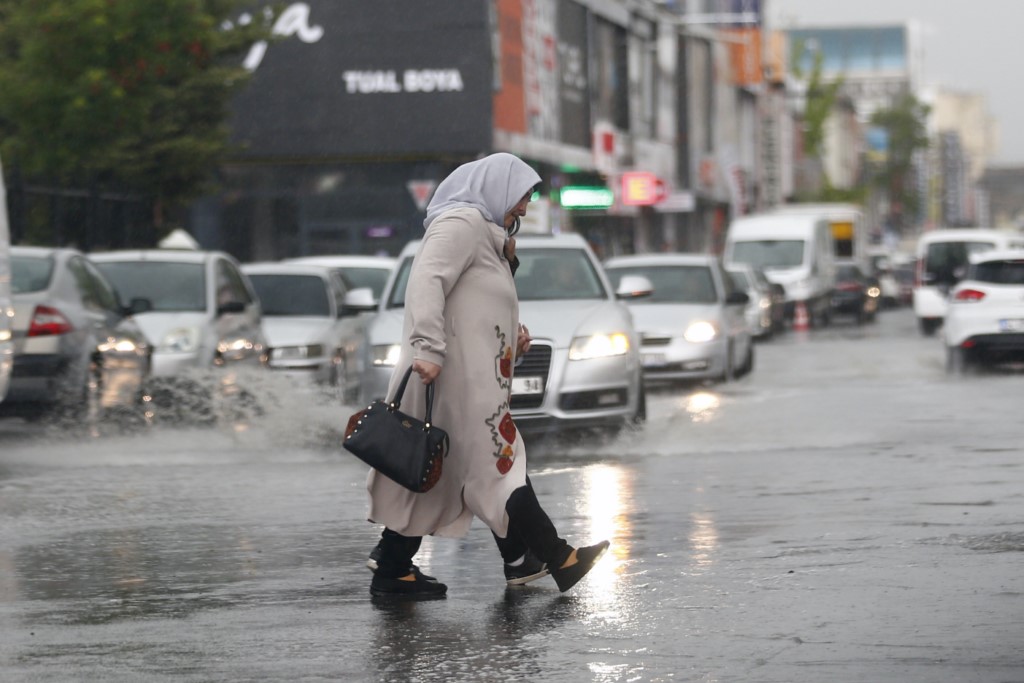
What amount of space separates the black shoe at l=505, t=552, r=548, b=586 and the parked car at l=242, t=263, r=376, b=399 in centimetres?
1014

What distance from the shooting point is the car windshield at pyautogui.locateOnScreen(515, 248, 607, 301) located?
15.4 m

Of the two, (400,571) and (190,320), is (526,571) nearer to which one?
(400,571)

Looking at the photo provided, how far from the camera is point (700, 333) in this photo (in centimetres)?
2222

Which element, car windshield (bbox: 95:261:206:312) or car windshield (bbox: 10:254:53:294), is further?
car windshield (bbox: 95:261:206:312)

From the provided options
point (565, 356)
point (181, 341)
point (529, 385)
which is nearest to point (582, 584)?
point (529, 385)

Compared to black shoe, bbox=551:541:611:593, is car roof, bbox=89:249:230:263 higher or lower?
higher

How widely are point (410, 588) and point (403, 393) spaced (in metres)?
0.73

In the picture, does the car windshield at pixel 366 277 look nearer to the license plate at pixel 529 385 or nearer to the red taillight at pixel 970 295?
the red taillight at pixel 970 295

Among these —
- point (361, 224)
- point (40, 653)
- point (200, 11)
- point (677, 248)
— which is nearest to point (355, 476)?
point (40, 653)

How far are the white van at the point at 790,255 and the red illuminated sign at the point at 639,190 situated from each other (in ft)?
19.0

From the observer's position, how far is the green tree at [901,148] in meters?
163

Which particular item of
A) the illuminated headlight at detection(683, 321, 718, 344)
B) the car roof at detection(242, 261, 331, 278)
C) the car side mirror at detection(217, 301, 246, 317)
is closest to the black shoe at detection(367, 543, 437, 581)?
the car side mirror at detection(217, 301, 246, 317)

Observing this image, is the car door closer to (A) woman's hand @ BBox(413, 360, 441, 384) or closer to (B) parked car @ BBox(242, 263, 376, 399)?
(B) parked car @ BBox(242, 263, 376, 399)

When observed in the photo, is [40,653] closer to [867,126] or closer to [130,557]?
[130,557]
